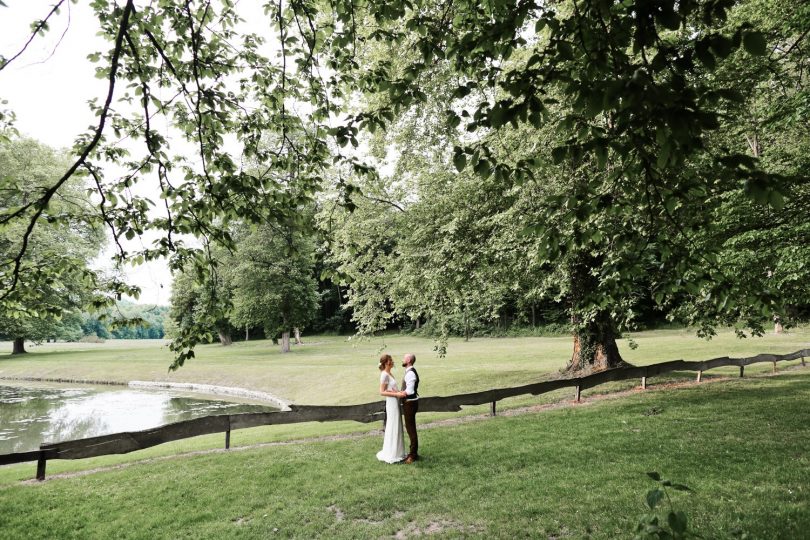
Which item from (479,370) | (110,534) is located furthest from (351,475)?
(479,370)

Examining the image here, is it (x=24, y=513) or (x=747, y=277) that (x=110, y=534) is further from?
(x=747, y=277)

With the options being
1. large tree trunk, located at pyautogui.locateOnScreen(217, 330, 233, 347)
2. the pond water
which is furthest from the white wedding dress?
large tree trunk, located at pyautogui.locateOnScreen(217, 330, 233, 347)

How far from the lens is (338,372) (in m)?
27.8

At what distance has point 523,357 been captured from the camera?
100ft

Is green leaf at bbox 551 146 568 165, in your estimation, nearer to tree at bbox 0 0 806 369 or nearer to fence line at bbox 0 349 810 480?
tree at bbox 0 0 806 369

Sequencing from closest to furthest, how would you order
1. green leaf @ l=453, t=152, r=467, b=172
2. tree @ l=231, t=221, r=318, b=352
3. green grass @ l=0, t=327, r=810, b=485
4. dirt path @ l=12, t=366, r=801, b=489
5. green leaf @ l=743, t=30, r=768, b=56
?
1. green leaf @ l=743, t=30, r=768, b=56
2. green leaf @ l=453, t=152, r=467, b=172
3. dirt path @ l=12, t=366, r=801, b=489
4. green grass @ l=0, t=327, r=810, b=485
5. tree @ l=231, t=221, r=318, b=352

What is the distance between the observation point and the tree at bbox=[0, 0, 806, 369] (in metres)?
2.94

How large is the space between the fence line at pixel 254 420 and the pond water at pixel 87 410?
9.47m

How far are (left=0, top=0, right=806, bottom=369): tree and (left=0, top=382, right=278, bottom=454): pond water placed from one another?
52.6ft

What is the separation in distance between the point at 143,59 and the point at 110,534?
262 inches

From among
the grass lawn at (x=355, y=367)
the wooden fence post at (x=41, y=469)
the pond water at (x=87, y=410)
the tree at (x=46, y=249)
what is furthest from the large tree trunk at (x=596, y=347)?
the wooden fence post at (x=41, y=469)

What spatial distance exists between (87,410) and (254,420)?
1698 centimetres

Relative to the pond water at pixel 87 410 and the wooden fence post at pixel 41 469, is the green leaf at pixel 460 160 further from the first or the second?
the pond water at pixel 87 410

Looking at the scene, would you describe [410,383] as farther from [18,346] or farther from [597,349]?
[18,346]
